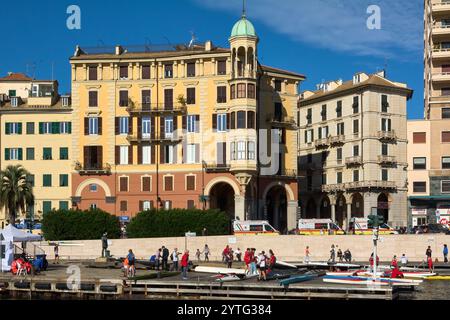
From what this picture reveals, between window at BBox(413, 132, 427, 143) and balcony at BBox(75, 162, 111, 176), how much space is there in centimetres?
4044

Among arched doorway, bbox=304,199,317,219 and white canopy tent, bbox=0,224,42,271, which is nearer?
white canopy tent, bbox=0,224,42,271

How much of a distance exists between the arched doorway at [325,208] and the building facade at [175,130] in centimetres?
2160

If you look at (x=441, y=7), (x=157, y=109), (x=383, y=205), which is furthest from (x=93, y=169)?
(x=441, y=7)

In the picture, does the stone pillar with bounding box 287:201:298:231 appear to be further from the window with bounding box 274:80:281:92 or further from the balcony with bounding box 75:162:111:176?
the balcony with bounding box 75:162:111:176

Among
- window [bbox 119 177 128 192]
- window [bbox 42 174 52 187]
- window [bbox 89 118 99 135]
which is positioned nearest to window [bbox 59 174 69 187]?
window [bbox 42 174 52 187]

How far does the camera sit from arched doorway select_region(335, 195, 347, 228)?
11441cm

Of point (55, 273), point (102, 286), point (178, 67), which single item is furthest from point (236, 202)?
point (102, 286)

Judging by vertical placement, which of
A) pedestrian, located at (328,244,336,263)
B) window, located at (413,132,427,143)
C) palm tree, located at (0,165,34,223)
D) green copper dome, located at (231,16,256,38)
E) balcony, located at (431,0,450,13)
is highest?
balcony, located at (431,0,450,13)

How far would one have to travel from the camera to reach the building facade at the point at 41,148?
98.6 meters

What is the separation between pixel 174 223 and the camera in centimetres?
8344

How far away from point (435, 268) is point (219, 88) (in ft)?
120

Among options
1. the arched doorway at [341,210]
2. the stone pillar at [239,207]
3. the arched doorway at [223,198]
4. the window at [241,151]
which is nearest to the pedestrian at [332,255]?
the stone pillar at [239,207]

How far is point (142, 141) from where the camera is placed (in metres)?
94.2

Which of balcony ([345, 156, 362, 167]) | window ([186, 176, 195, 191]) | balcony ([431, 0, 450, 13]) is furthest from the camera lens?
balcony ([345, 156, 362, 167])
